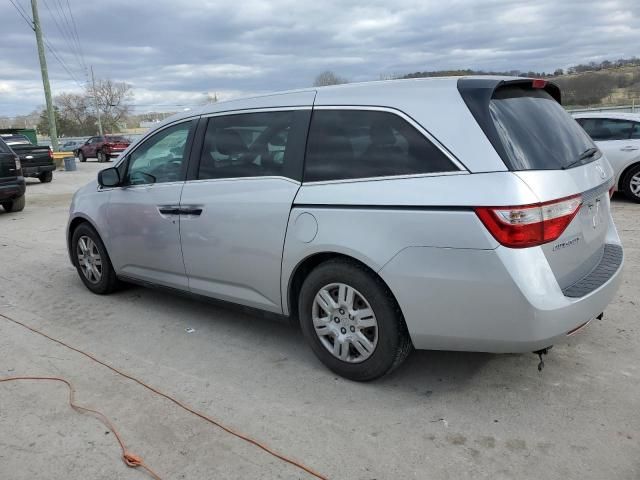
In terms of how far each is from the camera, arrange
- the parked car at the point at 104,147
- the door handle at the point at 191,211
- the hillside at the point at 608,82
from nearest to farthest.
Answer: the door handle at the point at 191,211 → the hillside at the point at 608,82 → the parked car at the point at 104,147

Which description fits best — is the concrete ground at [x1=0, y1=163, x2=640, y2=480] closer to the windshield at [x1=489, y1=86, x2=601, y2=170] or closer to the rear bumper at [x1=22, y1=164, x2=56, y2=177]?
the windshield at [x1=489, y1=86, x2=601, y2=170]

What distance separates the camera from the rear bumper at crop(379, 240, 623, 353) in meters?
2.70

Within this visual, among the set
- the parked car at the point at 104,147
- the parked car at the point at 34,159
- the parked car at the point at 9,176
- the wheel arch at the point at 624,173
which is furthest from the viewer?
the parked car at the point at 104,147

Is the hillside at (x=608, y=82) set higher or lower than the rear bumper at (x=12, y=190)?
higher

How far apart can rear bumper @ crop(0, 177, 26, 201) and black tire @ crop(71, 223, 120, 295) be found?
6549 millimetres

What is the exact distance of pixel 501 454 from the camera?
266 cm

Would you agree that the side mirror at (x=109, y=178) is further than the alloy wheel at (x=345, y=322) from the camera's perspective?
Yes

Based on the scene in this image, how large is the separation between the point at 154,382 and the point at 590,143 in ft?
10.6

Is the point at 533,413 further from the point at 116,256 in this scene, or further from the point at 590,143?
the point at 116,256

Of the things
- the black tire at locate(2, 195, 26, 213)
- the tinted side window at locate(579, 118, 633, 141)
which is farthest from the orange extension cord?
the black tire at locate(2, 195, 26, 213)

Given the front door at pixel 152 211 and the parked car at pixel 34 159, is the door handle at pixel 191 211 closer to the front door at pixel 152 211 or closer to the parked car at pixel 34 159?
the front door at pixel 152 211

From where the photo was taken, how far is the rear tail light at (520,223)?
105 inches

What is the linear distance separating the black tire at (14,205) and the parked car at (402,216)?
924 cm

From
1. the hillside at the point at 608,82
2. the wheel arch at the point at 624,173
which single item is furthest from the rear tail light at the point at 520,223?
the hillside at the point at 608,82
